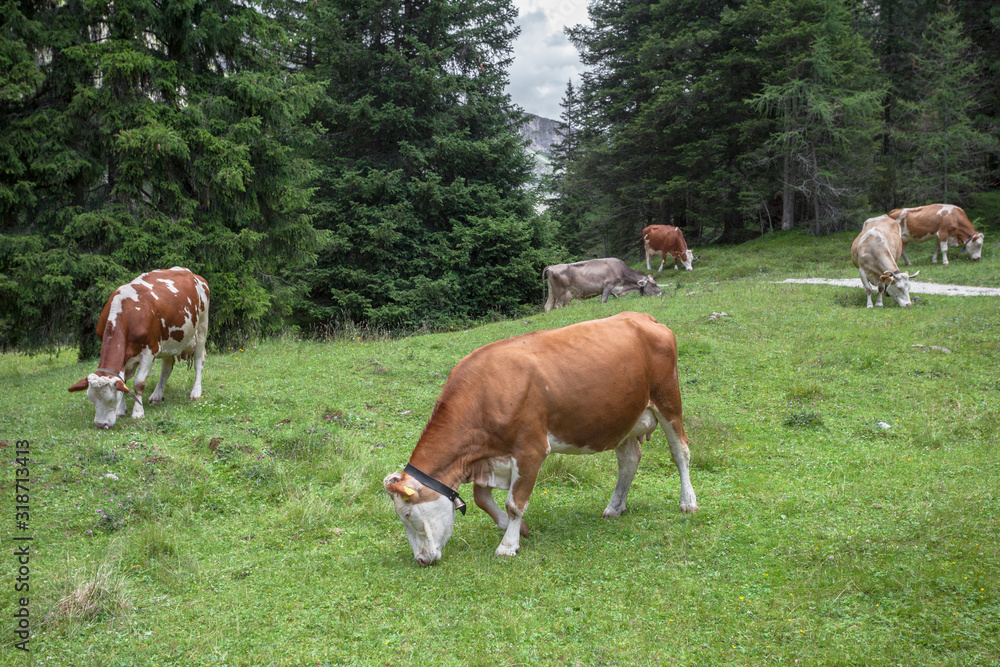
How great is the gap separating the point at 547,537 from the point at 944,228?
78.7 feet

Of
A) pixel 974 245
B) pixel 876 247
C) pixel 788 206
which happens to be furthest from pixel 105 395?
pixel 788 206

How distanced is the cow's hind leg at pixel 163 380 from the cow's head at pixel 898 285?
16042mm

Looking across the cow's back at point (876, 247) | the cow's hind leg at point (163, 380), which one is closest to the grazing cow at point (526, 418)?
the cow's hind leg at point (163, 380)

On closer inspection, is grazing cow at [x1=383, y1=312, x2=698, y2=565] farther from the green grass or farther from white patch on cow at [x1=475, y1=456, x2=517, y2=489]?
the green grass

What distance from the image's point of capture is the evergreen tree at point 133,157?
1520cm

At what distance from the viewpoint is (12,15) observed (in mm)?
15148

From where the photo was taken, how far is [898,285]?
51.5ft

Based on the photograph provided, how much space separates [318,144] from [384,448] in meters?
20.6

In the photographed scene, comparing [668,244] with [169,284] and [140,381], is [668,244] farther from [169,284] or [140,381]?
[140,381]

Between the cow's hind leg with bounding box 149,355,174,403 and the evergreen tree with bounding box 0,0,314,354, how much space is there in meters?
5.22

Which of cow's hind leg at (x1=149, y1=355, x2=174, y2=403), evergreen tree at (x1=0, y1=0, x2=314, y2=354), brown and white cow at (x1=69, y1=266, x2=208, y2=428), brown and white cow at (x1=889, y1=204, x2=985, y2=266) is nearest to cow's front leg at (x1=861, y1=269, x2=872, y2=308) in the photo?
brown and white cow at (x1=889, y1=204, x2=985, y2=266)

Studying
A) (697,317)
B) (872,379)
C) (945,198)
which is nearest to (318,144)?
(697,317)

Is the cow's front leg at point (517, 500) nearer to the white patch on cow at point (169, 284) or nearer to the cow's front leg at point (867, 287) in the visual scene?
the white patch on cow at point (169, 284)

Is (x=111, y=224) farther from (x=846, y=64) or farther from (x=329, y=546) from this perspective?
(x=846, y=64)
